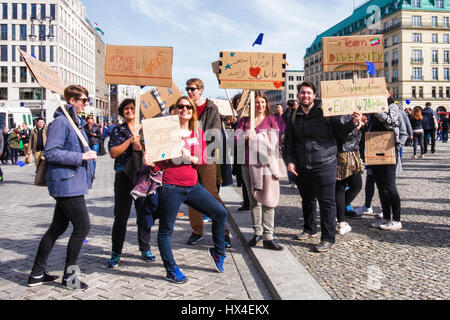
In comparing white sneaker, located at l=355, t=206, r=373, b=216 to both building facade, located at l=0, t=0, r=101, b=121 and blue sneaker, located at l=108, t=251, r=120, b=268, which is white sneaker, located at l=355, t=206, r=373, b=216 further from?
building facade, located at l=0, t=0, r=101, b=121

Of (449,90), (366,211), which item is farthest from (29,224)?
(449,90)

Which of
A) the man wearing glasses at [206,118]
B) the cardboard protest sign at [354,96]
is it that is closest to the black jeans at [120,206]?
the man wearing glasses at [206,118]

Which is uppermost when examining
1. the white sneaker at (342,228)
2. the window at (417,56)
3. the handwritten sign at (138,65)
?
the window at (417,56)

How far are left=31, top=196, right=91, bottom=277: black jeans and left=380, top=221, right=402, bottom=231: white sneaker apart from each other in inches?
148

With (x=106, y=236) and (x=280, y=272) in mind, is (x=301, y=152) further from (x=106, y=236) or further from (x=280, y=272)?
(x=106, y=236)

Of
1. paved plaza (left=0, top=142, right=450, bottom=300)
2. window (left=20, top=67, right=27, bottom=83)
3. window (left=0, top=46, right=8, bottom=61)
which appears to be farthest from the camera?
window (left=0, top=46, right=8, bottom=61)

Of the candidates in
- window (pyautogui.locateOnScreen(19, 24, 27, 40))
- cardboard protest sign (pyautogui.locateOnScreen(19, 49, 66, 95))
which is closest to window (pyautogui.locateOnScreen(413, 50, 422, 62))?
window (pyautogui.locateOnScreen(19, 24, 27, 40))

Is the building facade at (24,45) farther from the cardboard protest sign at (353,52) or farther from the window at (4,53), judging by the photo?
the cardboard protest sign at (353,52)

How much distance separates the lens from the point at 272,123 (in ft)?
16.4

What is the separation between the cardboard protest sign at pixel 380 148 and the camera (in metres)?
5.57

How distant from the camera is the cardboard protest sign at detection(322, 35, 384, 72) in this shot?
18.0 ft

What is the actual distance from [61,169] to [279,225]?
337 cm

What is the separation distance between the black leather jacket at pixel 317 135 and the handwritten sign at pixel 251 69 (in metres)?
0.53

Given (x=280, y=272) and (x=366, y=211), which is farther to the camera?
(x=366, y=211)
